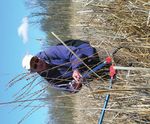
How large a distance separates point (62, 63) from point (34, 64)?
0.60 ft

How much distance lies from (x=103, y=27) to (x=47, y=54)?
16.4 inches

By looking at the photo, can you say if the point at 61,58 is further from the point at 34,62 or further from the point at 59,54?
the point at 34,62

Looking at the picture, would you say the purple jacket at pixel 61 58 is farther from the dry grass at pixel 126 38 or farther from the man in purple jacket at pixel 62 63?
the dry grass at pixel 126 38

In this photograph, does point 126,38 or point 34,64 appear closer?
point 126,38

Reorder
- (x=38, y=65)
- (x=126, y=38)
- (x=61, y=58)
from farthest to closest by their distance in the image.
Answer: (x=61, y=58) → (x=38, y=65) → (x=126, y=38)

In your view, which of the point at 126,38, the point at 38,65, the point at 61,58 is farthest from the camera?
the point at 61,58

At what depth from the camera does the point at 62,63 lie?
231 centimetres

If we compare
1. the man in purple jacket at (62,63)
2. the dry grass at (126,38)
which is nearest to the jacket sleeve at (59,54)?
the man in purple jacket at (62,63)

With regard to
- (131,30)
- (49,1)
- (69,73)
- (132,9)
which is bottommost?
(49,1)

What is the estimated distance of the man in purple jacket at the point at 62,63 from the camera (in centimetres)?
209

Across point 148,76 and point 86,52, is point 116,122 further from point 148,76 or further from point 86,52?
point 148,76

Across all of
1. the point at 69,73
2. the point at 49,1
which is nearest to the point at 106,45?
the point at 69,73

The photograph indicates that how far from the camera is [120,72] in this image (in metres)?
1.94

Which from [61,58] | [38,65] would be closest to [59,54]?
[61,58]
